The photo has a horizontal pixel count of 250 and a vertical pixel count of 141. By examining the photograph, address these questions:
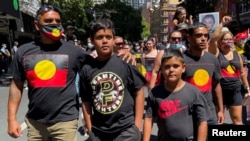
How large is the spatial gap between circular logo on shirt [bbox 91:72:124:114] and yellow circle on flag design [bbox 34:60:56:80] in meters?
0.40

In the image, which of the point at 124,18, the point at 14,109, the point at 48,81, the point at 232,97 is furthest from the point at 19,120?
the point at 124,18

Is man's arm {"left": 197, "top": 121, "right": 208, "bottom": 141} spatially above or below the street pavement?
above

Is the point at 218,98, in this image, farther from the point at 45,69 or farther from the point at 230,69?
the point at 45,69

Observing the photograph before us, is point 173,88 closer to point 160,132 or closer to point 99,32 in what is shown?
point 160,132

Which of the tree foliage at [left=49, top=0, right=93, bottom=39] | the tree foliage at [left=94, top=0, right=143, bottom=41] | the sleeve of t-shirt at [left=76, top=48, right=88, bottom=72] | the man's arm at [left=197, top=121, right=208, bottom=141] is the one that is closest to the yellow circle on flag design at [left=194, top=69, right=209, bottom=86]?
the man's arm at [left=197, top=121, right=208, bottom=141]

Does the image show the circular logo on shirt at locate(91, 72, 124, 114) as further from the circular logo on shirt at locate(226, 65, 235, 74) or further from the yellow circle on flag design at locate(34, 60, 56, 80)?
the circular logo on shirt at locate(226, 65, 235, 74)

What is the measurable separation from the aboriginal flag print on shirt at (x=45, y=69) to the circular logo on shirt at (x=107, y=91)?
34 cm

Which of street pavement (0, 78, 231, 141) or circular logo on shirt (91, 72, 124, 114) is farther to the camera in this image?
street pavement (0, 78, 231, 141)

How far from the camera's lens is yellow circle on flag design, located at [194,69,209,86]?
12.9ft

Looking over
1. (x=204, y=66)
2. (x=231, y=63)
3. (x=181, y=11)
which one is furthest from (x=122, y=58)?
(x=181, y=11)

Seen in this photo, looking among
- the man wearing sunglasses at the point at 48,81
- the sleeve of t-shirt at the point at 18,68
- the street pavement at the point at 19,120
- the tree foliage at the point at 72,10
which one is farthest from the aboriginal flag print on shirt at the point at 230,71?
the tree foliage at the point at 72,10

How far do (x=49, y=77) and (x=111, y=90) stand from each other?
0.56 meters

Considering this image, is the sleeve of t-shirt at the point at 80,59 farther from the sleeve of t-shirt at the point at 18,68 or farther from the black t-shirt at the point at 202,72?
A: the black t-shirt at the point at 202,72

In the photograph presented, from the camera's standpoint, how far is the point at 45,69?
335cm
